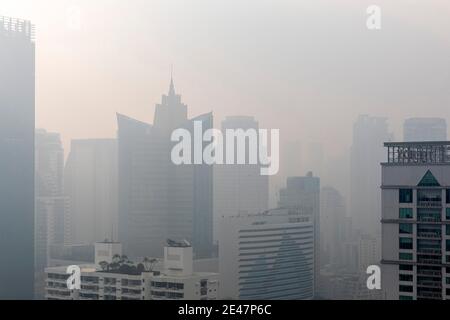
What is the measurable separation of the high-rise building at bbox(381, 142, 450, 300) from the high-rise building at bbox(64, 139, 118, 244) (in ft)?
18.6

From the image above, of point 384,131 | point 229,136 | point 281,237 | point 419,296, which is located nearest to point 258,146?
point 229,136

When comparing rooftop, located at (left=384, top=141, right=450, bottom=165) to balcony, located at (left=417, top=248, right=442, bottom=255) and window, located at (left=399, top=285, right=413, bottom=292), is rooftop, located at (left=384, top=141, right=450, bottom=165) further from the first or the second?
window, located at (left=399, top=285, right=413, bottom=292)

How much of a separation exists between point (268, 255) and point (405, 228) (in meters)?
5.99

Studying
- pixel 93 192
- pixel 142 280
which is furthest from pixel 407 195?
pixel 93 192

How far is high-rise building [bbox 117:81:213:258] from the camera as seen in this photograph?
11.1 m

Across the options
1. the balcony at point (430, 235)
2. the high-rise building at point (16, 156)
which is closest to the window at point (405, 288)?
the balcony at point (430, 235)

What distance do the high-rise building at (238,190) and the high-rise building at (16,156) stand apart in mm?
5284

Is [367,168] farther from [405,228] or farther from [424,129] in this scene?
[405,228]

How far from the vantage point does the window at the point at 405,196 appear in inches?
235

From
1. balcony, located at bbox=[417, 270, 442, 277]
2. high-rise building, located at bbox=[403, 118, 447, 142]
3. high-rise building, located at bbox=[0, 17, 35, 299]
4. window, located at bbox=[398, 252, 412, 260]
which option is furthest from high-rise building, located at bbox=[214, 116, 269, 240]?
high-rise building, located at bbox=[0, 17, 35, 299]

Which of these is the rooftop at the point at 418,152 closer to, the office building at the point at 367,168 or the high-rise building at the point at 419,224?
the high-rise building at the point at 419,224

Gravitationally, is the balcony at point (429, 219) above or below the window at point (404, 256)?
above

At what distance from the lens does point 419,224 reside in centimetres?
593

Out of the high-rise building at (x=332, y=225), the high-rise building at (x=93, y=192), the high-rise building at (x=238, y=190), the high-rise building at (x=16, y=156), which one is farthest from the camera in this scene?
the high-rise building at (x=16, y=156)
